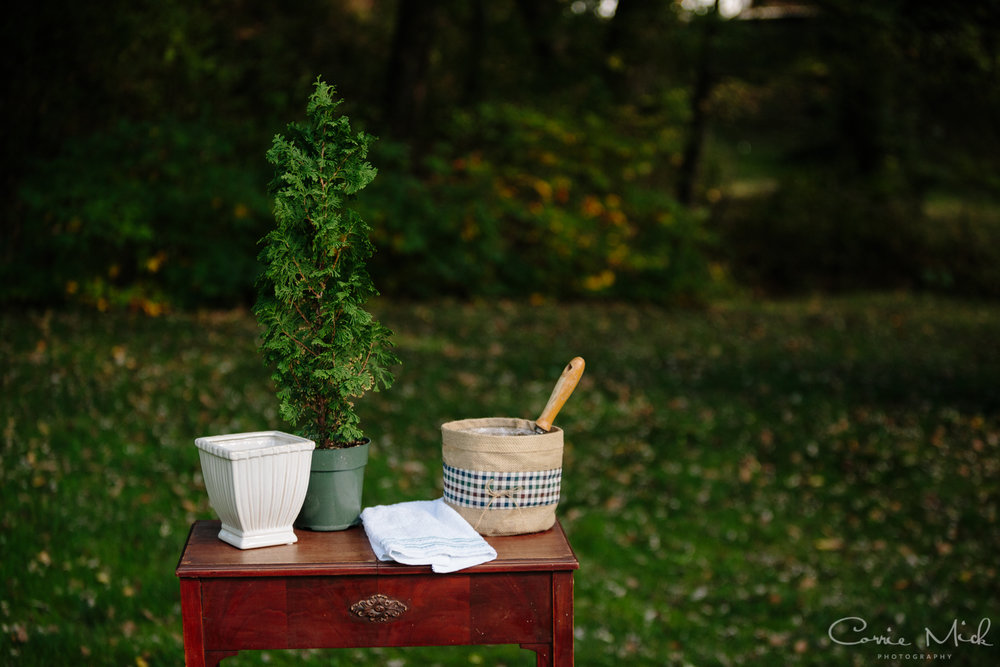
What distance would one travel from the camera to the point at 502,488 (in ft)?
9.18

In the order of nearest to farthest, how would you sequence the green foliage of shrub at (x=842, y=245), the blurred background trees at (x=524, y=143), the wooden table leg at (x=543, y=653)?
the wooden table leg at (x=543, y=653)
the blurred background trees at (x=524, y=143)
the green foliage of shrub at (x=842, y=245)

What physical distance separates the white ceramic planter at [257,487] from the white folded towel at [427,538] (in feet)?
0.85

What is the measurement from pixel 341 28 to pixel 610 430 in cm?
1276

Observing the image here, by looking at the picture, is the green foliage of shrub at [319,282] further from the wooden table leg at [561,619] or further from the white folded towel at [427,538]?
the wooden table leg at [561,619]

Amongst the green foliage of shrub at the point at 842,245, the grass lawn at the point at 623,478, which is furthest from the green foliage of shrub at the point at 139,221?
the green foliage of shrub at the point at 842,245

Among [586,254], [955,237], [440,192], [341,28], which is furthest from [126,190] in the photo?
[955,237]

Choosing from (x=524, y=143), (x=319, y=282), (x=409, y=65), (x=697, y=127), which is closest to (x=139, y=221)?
(x=409, y=65)

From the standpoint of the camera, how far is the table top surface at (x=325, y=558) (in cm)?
253

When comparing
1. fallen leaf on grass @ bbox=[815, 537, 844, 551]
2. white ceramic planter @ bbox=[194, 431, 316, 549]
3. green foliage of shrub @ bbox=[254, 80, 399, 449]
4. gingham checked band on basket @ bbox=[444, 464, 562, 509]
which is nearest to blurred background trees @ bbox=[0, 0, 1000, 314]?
fallen leaf on grass @ bbox=[815, 537, 844, 551]

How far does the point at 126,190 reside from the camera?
36.9ft

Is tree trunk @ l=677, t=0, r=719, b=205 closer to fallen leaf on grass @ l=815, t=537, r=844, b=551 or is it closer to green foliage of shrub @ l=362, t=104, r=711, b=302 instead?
green foliage of shrub @ l=362, t=104, r=711, b=302

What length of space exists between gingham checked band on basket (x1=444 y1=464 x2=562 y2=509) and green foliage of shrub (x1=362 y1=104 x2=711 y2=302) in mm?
10703

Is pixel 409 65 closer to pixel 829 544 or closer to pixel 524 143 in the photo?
pixel 524 143

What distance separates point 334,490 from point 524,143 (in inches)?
517
